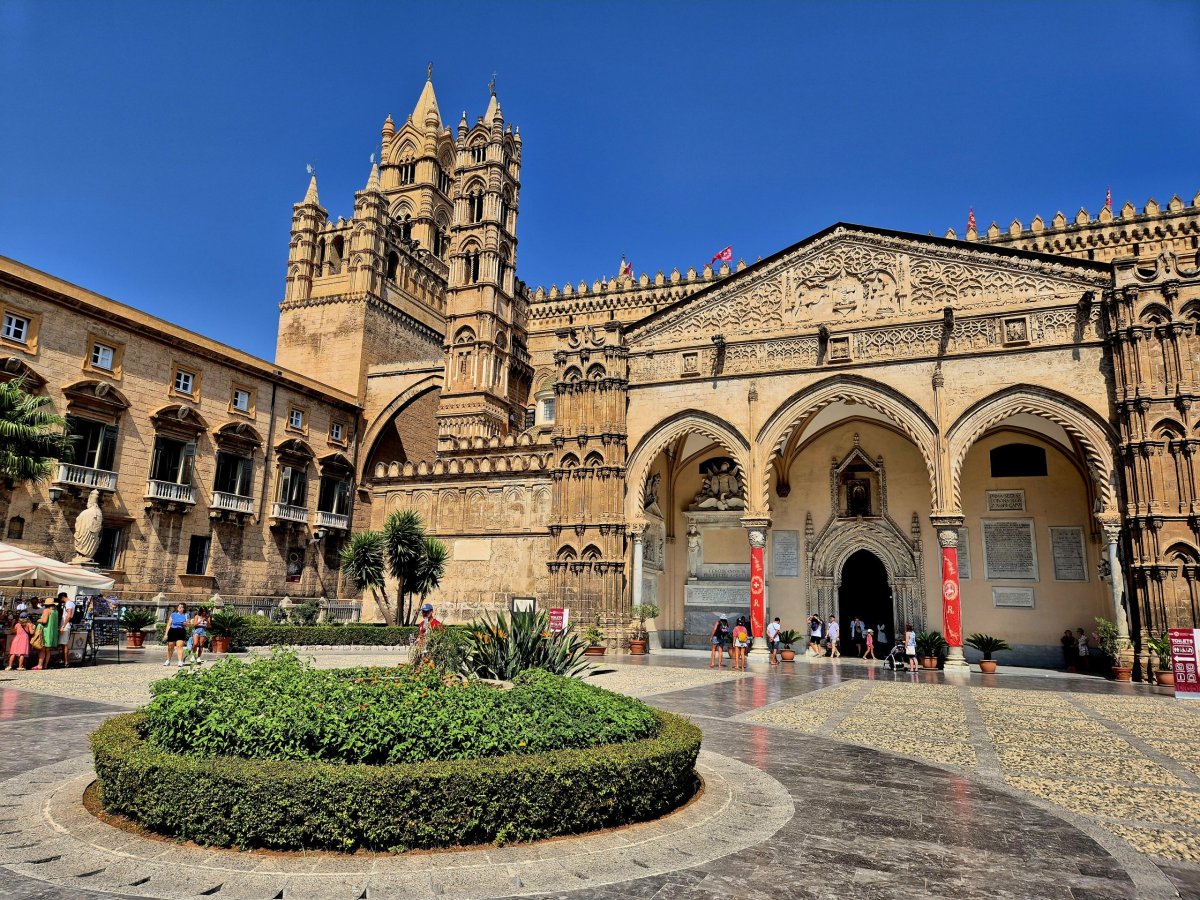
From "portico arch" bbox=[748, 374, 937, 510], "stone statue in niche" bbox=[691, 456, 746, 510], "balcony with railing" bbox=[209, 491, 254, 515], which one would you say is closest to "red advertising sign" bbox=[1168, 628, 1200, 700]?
"portico arch" bbox=[748, 374, 937, 510]

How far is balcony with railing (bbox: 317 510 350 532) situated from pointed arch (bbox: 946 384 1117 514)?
25693mm

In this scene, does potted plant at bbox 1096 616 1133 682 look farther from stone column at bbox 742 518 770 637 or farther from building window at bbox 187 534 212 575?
building window at bbox 187 534 212 575

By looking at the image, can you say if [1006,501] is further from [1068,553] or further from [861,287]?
[861,287]

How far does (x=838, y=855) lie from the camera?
4766 millimetres

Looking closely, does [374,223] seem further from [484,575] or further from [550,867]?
[550,867]

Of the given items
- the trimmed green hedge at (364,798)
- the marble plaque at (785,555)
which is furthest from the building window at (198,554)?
the trimmed green hedge at (364,798)

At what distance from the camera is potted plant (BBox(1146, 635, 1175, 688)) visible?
17.7 meters

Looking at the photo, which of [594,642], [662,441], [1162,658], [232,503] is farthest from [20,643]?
[1162,658]

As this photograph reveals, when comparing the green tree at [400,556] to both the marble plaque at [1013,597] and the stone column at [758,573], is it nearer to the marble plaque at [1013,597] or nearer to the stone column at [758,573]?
the stone column at [758,573]

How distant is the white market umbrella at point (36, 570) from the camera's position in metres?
14.7

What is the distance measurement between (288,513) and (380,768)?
29.9 meters

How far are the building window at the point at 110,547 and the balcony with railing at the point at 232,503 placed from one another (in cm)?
356

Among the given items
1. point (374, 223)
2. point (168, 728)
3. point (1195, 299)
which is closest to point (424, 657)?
point (168, 728)

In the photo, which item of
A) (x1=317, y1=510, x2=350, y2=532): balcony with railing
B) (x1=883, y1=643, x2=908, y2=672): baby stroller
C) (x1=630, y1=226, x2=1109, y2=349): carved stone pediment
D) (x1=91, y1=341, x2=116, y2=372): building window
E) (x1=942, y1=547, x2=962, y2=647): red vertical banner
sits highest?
(x1=630, y1=226, x2=1109, y2=349): carved stone pediment
